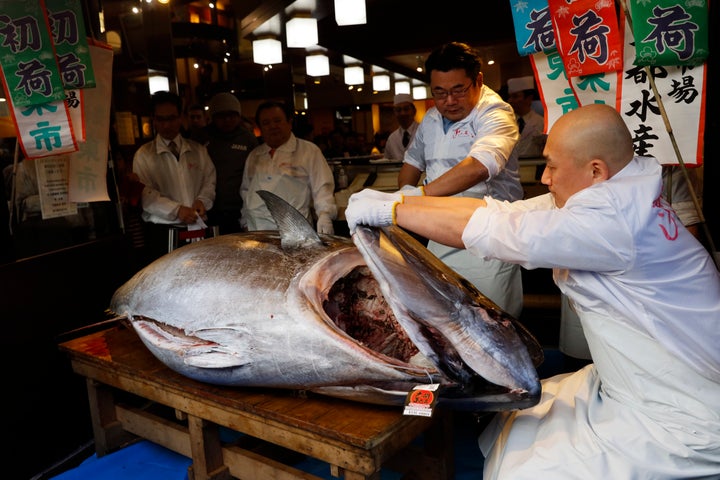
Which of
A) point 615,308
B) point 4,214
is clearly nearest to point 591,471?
point 615,308

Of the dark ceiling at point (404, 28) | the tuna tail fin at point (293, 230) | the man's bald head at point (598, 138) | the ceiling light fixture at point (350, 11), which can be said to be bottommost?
the tuna tail fin at point (293, 230)

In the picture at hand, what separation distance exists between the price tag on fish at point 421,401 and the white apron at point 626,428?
323mm

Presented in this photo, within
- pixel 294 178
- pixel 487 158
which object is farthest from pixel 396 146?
pixel 487 158

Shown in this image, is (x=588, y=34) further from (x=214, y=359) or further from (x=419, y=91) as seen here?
(x=419, y=91)

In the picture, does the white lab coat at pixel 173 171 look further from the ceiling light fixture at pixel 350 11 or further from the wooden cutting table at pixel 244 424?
the ceiling light fixture at pixel 350 11

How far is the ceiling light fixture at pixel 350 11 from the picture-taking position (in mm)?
6801

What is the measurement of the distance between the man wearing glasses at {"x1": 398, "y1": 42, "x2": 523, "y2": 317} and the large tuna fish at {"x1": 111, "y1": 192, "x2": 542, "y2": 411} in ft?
3.09

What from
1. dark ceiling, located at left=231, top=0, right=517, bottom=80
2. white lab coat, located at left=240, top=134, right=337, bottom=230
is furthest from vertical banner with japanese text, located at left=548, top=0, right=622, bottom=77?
dark ceiling, located at left=231, top=0, right=517, bottom=80

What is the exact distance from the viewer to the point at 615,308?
1.94 meters

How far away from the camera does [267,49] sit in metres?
9.45

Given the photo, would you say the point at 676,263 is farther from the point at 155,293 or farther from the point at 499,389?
the point at 155,293

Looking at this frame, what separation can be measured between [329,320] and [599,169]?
1115 mm

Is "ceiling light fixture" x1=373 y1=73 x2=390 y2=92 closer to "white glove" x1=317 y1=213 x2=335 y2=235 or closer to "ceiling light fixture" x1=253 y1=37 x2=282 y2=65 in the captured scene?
"ceiling light fixture" x1=253 y1=37 x2=282 y2=65

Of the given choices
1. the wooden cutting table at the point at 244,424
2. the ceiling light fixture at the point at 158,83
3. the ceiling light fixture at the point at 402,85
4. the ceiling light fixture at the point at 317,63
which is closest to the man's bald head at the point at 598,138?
the wooden cutting table at the point at 244,424
